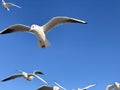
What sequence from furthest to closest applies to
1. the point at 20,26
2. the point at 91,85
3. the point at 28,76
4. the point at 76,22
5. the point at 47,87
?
the point at 28,76, the point at 91,85, the point at 47,87, the point at 20,26, the point at 76,22

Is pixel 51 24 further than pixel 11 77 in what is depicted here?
No

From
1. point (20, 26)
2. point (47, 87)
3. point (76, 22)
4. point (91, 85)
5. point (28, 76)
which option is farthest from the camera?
point (28, 76)

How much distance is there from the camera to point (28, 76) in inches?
1512

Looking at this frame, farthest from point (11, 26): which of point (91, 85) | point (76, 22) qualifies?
point (91, 85)

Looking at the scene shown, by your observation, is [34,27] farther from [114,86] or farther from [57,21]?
[114,86]

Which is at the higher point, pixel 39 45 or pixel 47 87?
pixel 47 87

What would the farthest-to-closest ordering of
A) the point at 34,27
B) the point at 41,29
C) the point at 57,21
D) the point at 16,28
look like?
the point at 41,29 < the point at 34,27 < the point at 16,28 < the point at 57,21

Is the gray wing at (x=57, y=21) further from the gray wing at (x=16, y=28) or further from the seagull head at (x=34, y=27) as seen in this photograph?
the gray wing at (x=16, y=28)

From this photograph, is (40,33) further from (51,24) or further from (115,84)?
(115,84)

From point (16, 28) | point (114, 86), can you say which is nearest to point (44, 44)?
point (16, 28)

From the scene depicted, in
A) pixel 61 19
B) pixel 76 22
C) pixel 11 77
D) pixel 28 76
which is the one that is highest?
pixel 28 76

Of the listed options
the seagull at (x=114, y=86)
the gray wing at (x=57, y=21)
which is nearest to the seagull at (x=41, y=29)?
the gray wing at (x=57, y=21)

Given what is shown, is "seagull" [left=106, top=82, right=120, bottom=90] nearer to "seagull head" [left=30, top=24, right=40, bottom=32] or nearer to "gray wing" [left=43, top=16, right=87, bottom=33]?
"gray wing" [left=43, top=16, right=87, bottom=33]

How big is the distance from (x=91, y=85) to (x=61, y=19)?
548 inches
